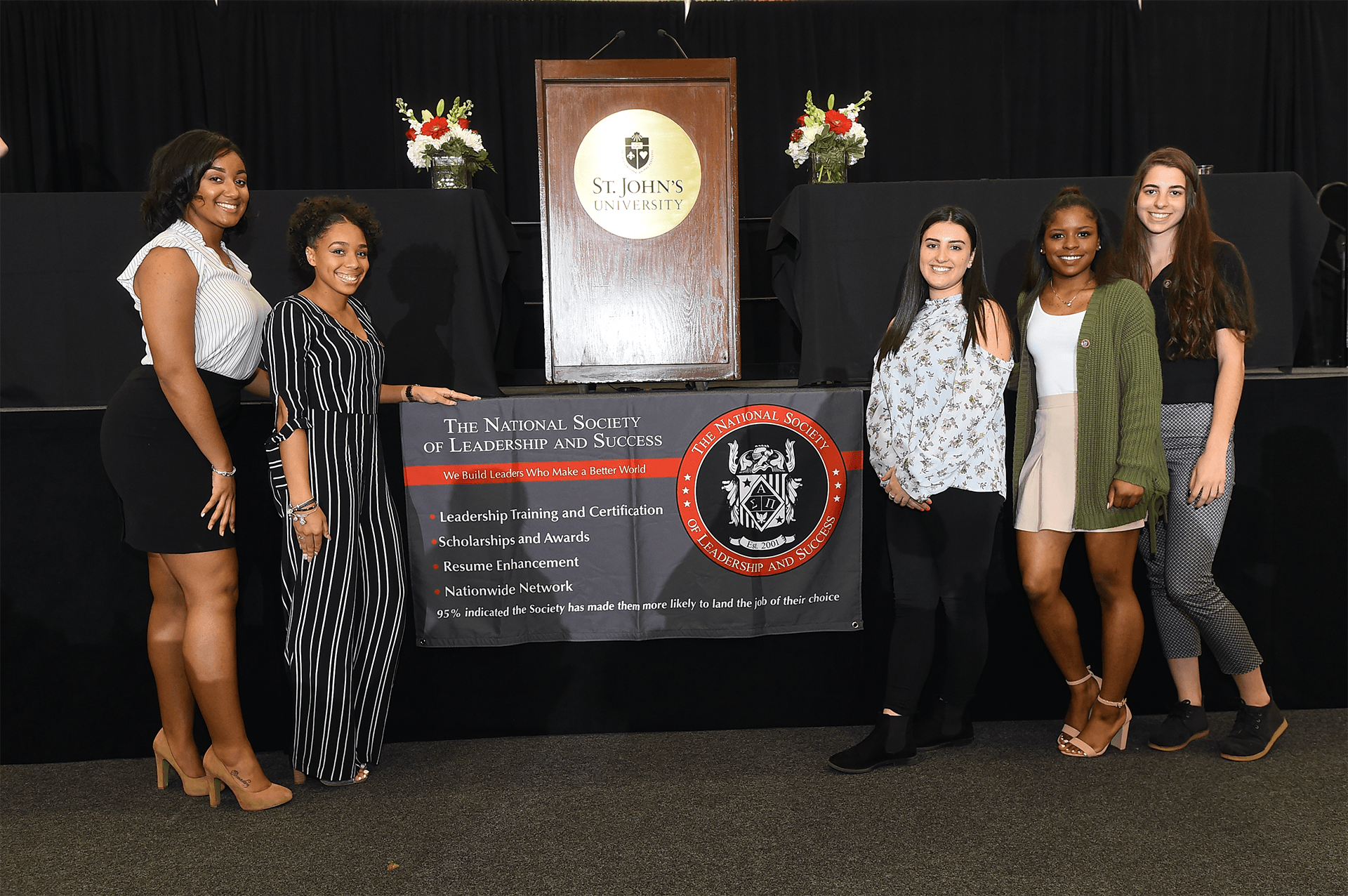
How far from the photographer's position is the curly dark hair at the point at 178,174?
6.46 feet

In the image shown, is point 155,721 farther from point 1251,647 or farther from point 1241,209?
point 1241,209

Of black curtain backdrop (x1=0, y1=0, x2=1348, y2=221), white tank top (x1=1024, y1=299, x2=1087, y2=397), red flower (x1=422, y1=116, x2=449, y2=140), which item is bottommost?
white tank top (x1=1024, y1=299, x2=1087, y2=397)

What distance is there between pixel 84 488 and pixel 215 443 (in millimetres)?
653

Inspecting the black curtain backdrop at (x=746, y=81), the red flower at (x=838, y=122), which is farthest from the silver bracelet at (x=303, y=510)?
the black curtain backdrop at (x=746, y=81)

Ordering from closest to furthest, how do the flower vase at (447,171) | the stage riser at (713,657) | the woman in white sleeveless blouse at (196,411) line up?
the woman in white sleeveless blouse at (196,411) → the stage riser at (713,657) → the flower vase at (447,171)

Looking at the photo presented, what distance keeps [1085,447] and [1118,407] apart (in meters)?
0.12

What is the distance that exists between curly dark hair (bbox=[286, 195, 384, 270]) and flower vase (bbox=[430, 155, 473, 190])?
1.79 feet

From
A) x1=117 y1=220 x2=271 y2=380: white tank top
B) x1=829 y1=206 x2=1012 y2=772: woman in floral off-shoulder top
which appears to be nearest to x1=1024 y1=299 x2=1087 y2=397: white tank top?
x1=829 y1=206 x2=1012 y2=772: woman in floral off-shoulder top

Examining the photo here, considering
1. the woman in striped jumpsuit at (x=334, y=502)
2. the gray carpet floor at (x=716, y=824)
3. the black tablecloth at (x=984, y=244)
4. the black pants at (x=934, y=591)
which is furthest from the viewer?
the black tablecloth at (x=984, y=244)

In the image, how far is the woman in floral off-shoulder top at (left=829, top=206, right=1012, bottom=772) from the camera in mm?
2068

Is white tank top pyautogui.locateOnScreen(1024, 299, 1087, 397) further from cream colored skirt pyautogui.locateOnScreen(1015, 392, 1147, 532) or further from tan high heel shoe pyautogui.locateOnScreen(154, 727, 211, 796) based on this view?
tan high heel shoe pyautogui.locateOnScreen(154, 727, 211, 796)

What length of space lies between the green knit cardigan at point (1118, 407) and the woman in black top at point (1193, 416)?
89 millimetres

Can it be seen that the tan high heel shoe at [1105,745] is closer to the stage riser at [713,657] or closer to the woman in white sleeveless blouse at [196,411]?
the stage riser at [713,657]

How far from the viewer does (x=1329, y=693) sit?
8.27ft
